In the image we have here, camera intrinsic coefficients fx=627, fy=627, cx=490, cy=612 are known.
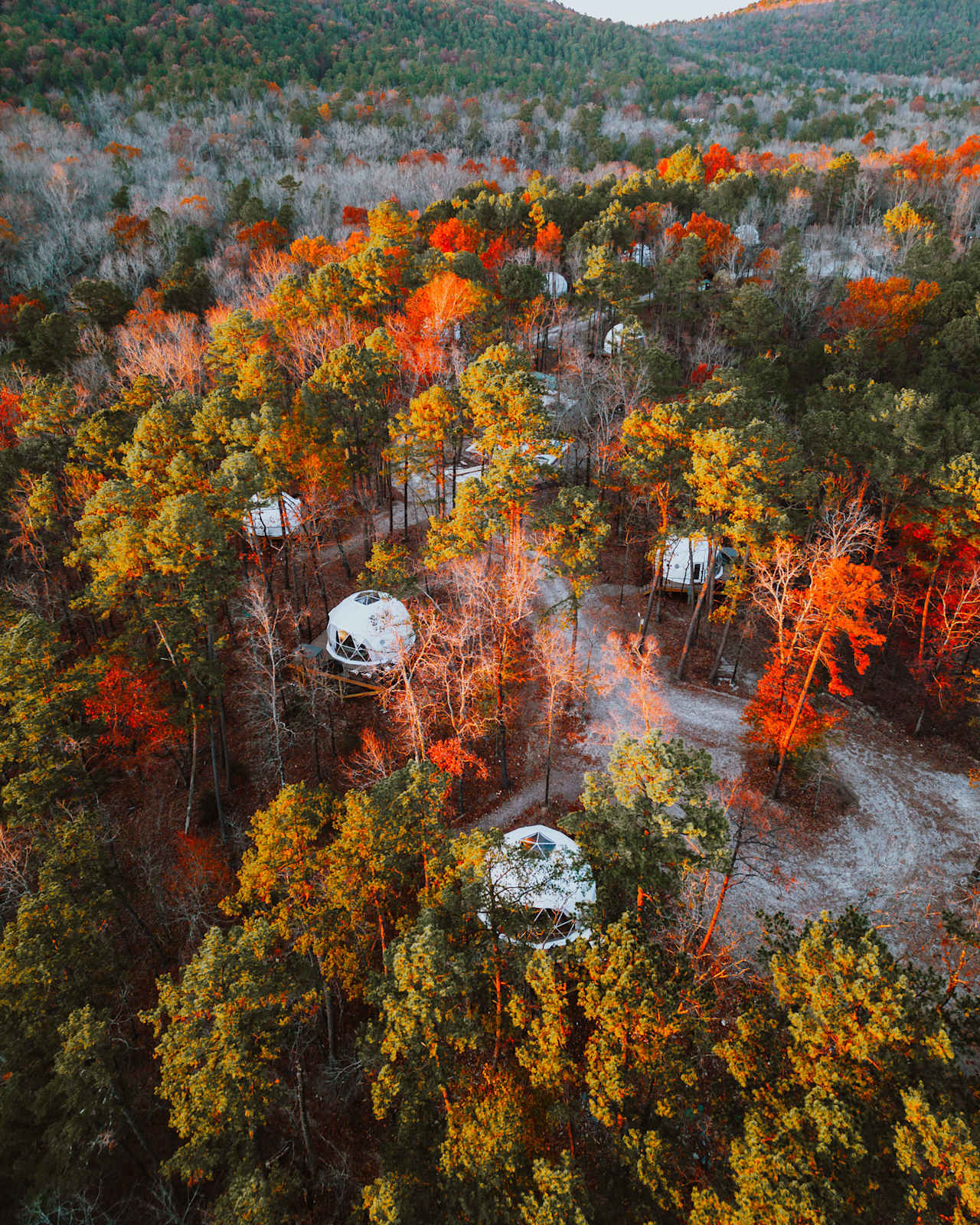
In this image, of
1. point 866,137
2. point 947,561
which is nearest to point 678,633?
point 947,561

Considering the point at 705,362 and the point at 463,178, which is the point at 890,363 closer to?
the point at 705,362

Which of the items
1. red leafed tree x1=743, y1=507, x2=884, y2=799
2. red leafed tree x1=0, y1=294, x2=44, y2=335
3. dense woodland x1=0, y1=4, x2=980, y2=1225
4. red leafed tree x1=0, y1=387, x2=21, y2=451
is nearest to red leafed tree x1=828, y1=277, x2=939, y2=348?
dense woodland x1=0, y1=4, x2=980, y2=1225

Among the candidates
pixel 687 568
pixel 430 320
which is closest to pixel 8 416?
pixel 430 320

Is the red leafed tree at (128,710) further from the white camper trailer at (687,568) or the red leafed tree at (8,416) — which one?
the white camper trailer at (687,568)

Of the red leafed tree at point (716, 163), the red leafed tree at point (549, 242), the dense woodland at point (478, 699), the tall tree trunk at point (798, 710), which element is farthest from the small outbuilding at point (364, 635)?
the red leafed tree at point (716, 163)

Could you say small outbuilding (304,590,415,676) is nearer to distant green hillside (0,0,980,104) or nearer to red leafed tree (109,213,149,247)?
red leafed tree (109,213,149,247)
